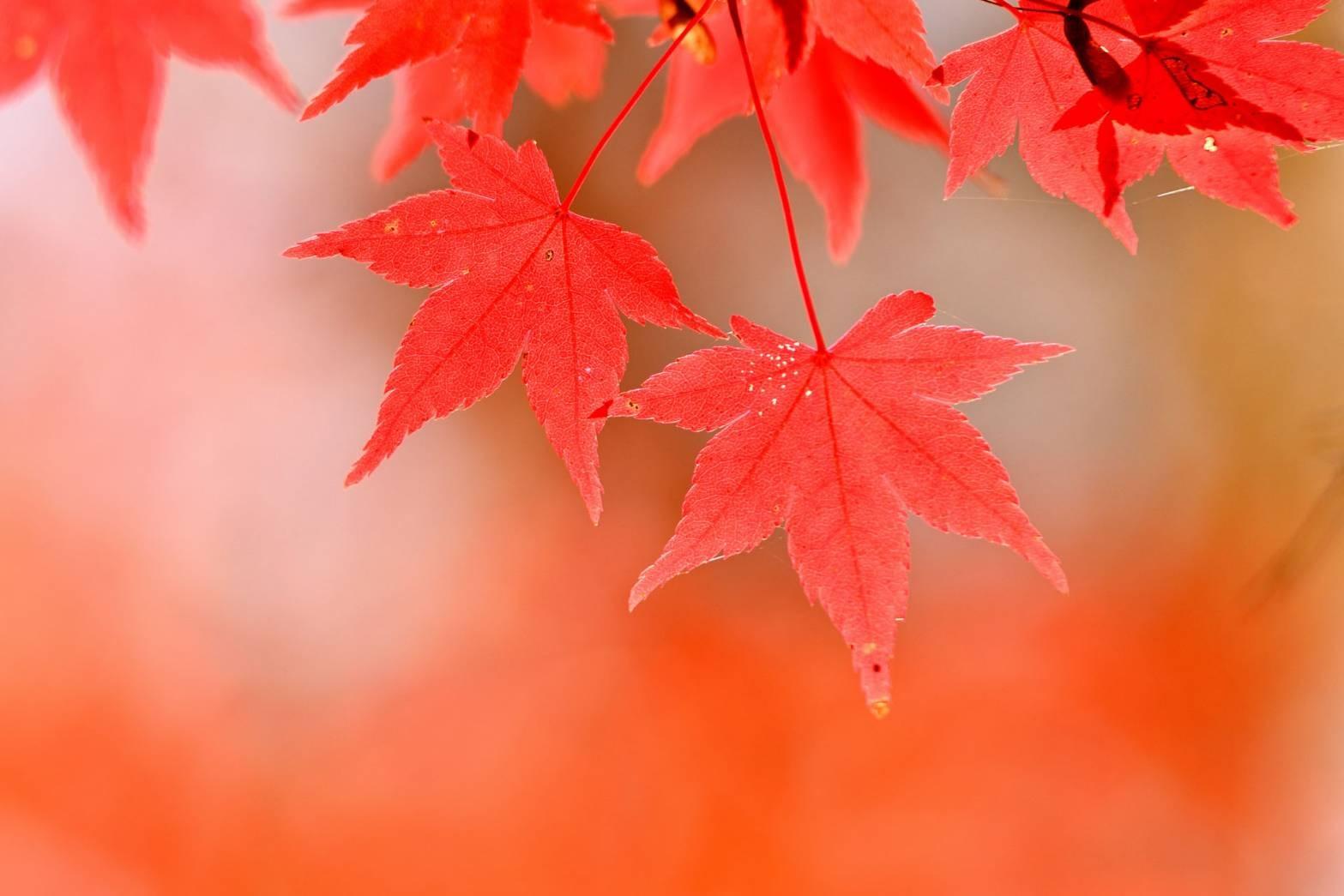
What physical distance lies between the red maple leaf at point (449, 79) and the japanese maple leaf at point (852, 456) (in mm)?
290

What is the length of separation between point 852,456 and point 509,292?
0.20 meters

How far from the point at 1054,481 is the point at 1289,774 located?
81 cm

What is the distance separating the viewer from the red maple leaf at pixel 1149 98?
364 mm

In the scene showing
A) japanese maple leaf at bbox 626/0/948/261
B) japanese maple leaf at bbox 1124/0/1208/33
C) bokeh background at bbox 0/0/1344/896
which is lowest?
bokeh background at bbox 0/0/1344/896

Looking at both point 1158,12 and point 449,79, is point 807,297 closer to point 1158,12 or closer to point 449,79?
point 1158,12

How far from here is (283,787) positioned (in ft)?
6.22

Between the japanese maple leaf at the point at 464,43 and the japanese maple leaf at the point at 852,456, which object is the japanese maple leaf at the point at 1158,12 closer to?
the japanese maple leaf at the point at 852,456

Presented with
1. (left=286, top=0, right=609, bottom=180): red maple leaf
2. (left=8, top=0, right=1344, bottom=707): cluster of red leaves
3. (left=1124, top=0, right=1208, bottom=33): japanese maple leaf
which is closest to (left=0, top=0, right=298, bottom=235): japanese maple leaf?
(left=286, top=0, right=609, bottom=180): red maple leaf

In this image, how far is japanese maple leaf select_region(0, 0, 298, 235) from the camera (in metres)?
0.51

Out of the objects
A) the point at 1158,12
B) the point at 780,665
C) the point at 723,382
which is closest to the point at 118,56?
the point at 723,382

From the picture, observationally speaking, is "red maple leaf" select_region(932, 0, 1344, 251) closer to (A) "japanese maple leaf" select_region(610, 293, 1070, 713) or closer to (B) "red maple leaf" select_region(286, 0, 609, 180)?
(A) "japanese maple leaf" select_region(610, 293, 1070, 713)

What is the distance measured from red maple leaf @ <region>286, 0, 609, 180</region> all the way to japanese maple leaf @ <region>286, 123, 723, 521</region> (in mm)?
179

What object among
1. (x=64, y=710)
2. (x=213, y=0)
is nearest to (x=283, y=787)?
(x=64, y=710)

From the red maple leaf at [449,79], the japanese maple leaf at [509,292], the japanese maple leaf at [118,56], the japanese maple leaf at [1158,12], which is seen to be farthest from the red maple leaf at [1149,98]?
the japanese maple leaf at [118,56]
